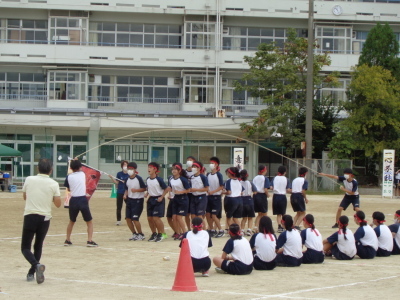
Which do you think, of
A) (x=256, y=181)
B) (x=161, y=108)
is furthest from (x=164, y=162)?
(x=256, y=181)

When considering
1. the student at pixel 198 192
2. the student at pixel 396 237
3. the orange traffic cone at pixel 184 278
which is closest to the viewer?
the orange traffic cone at pixel 184 278

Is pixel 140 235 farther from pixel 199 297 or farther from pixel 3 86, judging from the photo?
pixel 3 86

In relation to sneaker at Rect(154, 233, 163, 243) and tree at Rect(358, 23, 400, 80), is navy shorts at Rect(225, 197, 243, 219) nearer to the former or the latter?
sneaker at Rect(154, 233, 163, 243)

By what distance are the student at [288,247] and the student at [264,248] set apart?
361 mm

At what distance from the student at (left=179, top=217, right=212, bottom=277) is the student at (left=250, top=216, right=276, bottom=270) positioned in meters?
0.90

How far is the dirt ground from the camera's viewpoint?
366 inches

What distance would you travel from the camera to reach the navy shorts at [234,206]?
1648 centimetres

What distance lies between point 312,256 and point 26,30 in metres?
38.6

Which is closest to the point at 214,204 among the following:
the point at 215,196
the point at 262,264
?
the point at 215,196

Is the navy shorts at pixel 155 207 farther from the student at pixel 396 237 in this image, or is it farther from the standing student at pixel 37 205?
the standing student at pixel 37 205

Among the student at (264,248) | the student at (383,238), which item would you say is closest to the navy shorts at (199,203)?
the student at (383,238)

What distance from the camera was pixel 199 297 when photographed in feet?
29.7

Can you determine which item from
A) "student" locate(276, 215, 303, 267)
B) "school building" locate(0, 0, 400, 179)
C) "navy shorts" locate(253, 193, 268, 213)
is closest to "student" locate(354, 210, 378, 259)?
"student" locate(276, 215, 303, 267)

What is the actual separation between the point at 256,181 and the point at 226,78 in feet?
100
